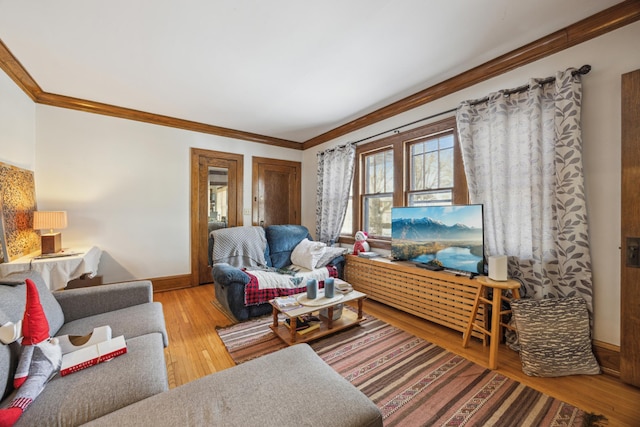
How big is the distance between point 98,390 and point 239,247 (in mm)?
2245

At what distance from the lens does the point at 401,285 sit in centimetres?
283

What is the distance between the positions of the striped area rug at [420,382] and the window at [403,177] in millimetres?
1514

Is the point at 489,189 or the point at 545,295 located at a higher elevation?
the point at 489,189

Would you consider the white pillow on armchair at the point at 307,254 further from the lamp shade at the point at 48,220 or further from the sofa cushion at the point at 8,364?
the lamp shade at the point at 48,220

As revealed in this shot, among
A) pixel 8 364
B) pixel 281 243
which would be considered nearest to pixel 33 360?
pixel 8 364

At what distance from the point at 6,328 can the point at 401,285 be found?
2.88 m

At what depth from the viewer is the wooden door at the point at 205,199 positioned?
12.8 ft

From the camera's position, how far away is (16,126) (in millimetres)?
2516

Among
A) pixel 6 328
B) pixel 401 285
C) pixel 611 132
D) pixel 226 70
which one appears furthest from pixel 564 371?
→ pixel 226 70

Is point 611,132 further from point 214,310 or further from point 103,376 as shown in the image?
point 214,310

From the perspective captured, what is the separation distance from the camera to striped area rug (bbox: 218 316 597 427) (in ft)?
4.70

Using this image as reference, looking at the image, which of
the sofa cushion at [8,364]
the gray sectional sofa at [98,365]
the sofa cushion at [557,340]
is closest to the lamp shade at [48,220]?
the gray sectional sofa at [98,365]

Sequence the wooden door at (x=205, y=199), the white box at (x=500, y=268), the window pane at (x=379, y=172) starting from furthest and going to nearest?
the wooden door at (x=205, y=199)
the window pane at (x=379, y=172)
the white box at (x=500, y=268)

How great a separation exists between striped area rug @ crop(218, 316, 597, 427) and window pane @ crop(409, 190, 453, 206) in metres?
1.49
